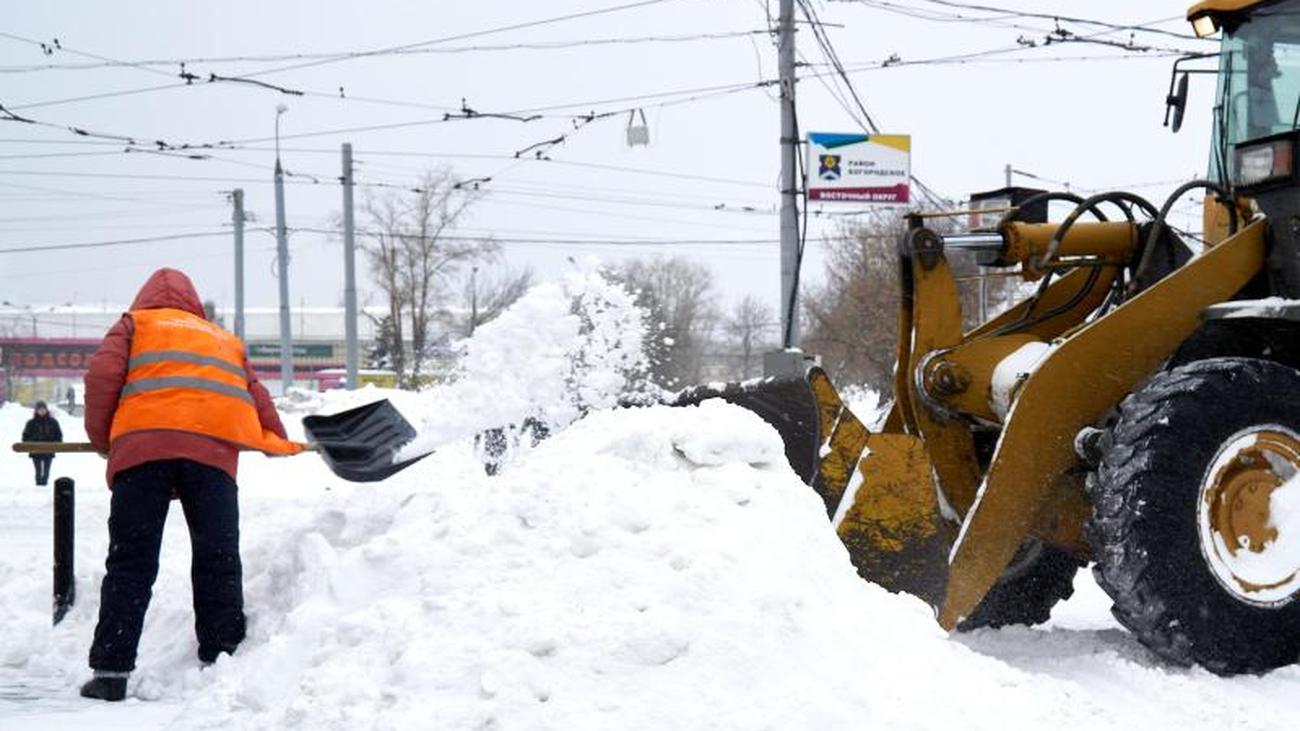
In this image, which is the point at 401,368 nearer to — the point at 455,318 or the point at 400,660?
the point at 455,318

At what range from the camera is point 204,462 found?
16.7 ft

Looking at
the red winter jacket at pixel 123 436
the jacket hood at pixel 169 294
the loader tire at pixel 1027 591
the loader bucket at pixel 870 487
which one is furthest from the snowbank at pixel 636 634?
the jacket hood at pixel 169 294

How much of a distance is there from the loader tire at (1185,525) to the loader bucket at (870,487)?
1.97 feet

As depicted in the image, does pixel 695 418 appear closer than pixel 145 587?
Yes

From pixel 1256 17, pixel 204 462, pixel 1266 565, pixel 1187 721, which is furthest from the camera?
pixel 1256 17

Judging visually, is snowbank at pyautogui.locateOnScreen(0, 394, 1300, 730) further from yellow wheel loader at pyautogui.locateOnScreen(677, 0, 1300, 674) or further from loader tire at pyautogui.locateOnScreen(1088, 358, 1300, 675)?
yellow wheel loader at pyautogui.locateOnScreen(677, 0, 1300, 674)

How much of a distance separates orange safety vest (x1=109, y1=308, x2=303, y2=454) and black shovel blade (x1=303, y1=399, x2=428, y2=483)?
954 mm

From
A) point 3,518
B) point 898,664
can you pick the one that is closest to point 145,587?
point 898,664

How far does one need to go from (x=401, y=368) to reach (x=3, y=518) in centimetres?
2154

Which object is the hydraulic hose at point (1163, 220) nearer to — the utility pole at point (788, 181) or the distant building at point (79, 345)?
the utility pole at point (788, 181)

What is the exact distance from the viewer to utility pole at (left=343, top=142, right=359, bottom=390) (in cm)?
2375

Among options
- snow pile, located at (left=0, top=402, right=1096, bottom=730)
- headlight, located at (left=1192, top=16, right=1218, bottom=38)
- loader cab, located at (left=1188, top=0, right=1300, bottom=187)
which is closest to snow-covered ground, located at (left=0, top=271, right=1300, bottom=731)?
snow pile, located at (left=0, top=402, right=1096, bottom=730)

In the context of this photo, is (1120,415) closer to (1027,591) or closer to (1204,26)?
(1027,591)

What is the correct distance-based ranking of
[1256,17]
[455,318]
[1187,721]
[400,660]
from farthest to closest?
[455,318] < [1256,17] < [1187,721] < [400,660]
